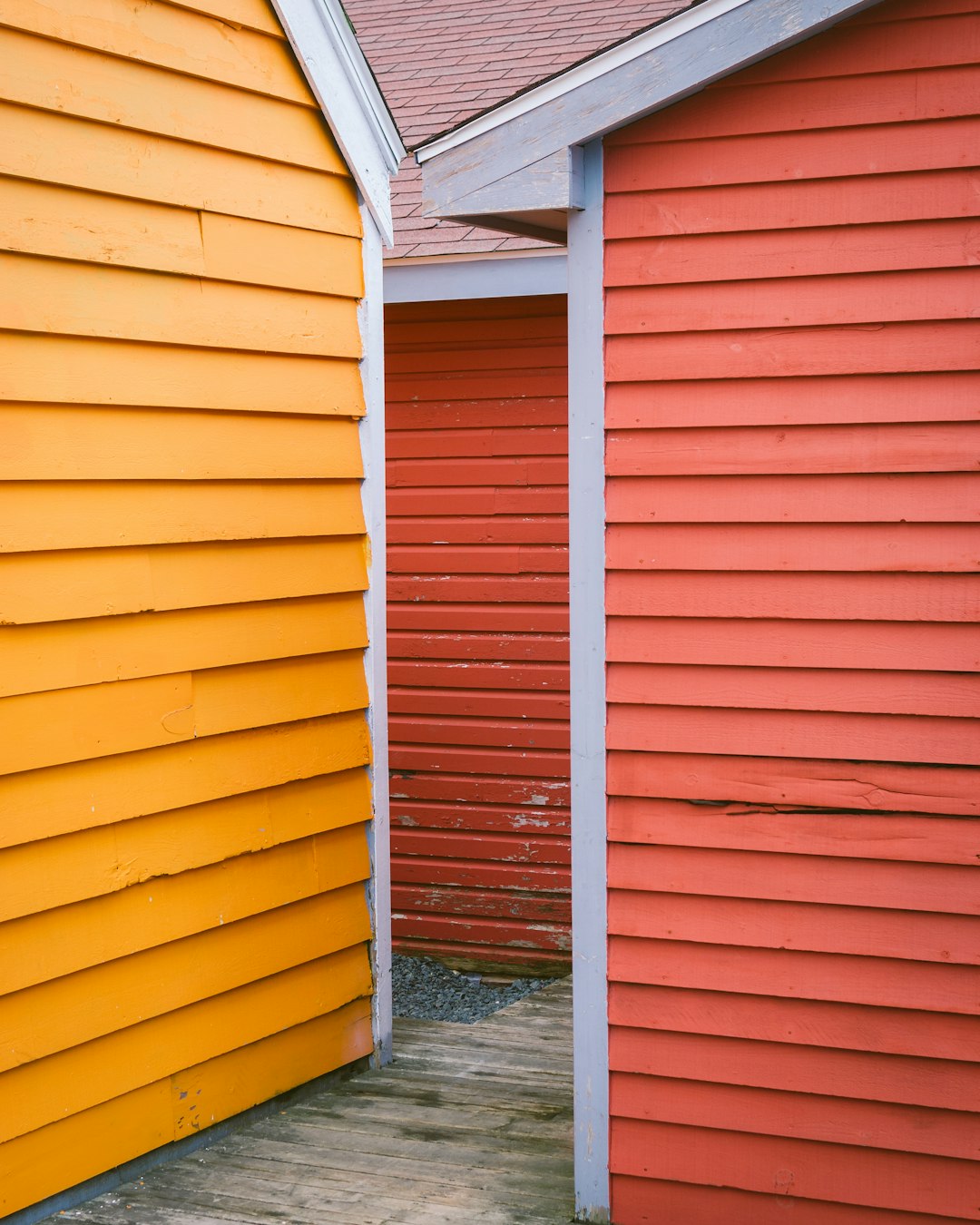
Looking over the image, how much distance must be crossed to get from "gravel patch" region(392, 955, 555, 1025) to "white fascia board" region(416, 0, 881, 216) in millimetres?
3431

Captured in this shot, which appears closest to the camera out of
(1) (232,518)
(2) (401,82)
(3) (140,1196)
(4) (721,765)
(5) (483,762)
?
(4) (721,765)

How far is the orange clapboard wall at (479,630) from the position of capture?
638cm

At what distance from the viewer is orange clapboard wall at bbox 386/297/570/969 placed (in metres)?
6.38

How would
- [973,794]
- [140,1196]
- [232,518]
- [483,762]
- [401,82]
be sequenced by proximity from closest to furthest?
1. [973,794]
2. [140,1196]
3. [232,518]
4. [483,762]
5. [401,82]

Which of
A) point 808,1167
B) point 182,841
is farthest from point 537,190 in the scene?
point 808,1167

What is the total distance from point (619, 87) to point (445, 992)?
161 inches

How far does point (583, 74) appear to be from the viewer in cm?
355

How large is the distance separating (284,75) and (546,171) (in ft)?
4.29

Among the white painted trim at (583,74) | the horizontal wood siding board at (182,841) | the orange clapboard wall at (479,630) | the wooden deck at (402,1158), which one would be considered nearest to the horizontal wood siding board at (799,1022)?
the wooden deck at (402,1158)

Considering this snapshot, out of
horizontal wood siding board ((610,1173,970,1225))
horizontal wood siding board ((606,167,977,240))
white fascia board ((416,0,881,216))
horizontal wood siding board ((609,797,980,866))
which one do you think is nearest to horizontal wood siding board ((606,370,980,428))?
horizontal wood siding board ((606,167,977,240))

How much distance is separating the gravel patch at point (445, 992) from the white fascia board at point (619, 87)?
3.43m

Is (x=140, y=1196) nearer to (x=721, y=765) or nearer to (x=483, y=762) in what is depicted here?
(x=721, y=765)

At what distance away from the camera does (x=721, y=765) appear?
11.8 ft

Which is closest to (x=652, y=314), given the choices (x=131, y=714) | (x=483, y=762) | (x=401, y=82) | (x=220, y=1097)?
(x=131, y=714)
